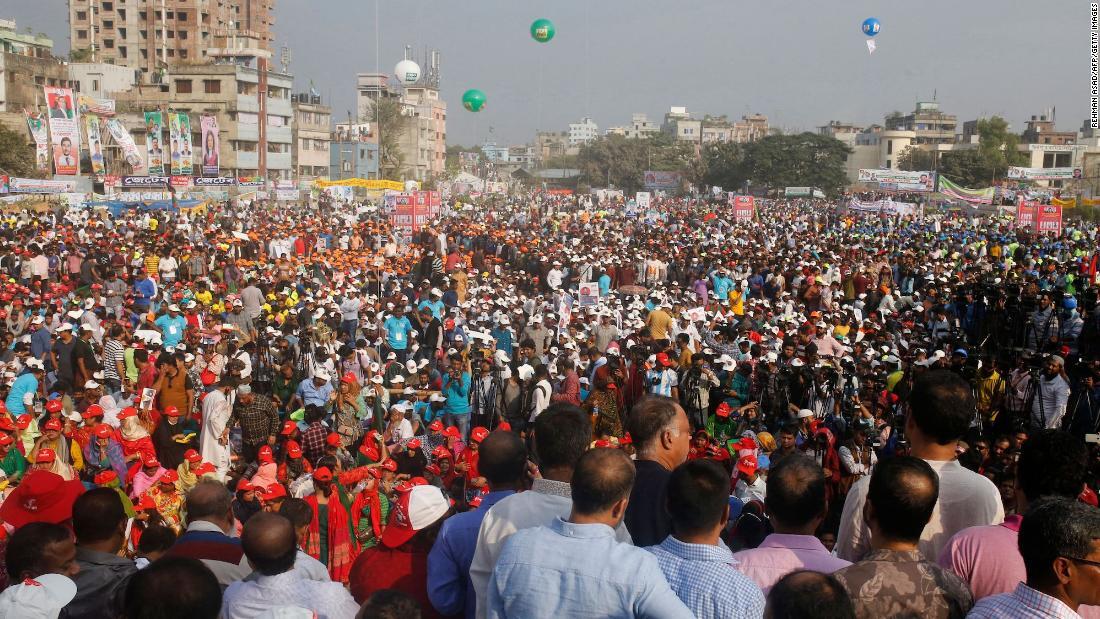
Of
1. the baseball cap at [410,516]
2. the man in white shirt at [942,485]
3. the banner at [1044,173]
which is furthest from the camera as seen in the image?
the banner at [1044,173]

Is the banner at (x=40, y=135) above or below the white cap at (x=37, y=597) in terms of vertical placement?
above

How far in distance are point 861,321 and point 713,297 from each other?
2904mm

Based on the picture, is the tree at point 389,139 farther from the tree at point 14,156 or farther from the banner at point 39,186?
the banner at point 39,186

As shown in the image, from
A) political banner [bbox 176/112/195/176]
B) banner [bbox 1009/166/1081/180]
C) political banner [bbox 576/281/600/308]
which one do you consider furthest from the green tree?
political banner [bbox 576/281/600/308]

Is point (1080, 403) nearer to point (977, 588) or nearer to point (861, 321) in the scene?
point (861, 321)

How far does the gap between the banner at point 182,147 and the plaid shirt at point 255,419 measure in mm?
29560

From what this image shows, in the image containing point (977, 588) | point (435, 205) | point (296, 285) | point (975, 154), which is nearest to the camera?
point (977, 588)

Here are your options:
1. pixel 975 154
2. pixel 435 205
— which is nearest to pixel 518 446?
pixel 435 205

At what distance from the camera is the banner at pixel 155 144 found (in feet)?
111

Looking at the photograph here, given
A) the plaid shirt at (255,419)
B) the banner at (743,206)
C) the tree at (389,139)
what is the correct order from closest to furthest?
the plaid shirt at (255,419) < the banner at (743,206) < the tree at (389,139)

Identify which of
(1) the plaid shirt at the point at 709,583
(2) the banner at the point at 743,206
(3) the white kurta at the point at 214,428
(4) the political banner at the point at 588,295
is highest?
(2) the banner at the point at 743,206

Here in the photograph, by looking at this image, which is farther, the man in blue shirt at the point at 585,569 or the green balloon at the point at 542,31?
the green balloon at the point at 542,31

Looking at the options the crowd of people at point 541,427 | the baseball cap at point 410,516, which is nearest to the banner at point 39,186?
the crowd of people at point 541,427

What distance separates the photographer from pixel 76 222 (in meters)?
22.2
